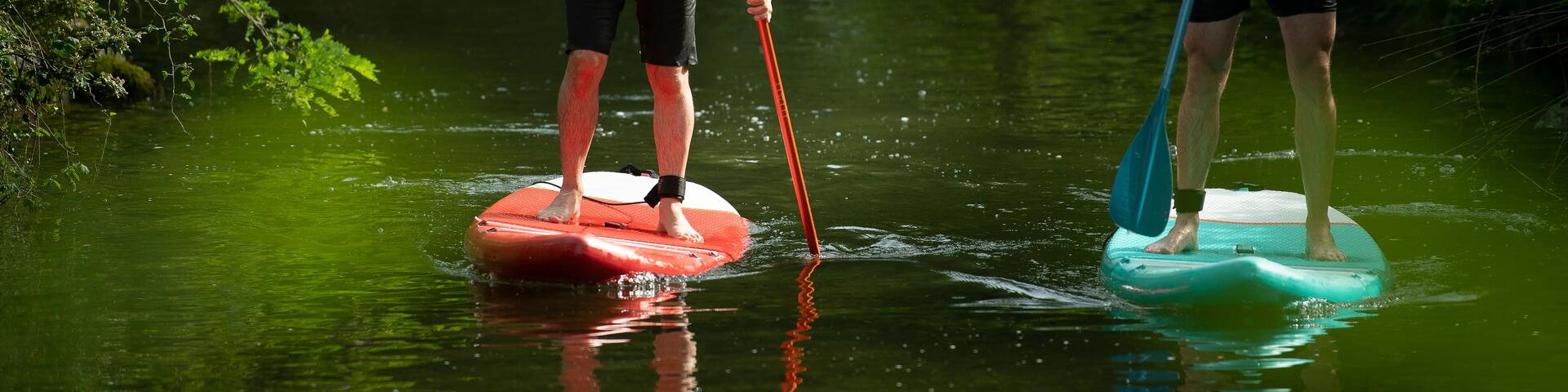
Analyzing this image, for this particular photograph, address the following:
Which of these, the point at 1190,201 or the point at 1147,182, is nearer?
the point at 1147,182

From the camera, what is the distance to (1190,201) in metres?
4.95

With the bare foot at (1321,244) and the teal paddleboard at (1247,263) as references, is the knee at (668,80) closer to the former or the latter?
the teal paddleboard at (1247,263)

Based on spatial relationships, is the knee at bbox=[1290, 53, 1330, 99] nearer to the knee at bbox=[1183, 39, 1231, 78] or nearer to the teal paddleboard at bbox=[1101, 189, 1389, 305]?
the knee at bbox=[1183, 39, 1231, 78]

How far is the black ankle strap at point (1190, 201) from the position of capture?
16.2 ft

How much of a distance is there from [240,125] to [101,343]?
570 centimetres

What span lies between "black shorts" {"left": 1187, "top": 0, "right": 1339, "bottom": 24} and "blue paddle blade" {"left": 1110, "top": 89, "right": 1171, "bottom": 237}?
0.28 m

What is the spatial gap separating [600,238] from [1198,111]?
1816 millimetres

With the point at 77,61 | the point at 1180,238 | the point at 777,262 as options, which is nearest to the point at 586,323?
the point at 777,262

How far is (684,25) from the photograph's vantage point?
17.7ft

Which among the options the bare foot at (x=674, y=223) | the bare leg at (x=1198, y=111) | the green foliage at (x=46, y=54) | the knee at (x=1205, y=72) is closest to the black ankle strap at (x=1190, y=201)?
the bare leg at (x=1198, y=111)

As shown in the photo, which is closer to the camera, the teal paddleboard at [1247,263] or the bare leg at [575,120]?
the teal paddleboard at [1247,263]

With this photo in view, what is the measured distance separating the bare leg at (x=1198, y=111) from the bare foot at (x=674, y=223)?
1.45m

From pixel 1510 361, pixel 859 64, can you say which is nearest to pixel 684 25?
pixel 1510 361

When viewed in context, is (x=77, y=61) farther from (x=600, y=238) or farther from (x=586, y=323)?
(x=586, y=323)
